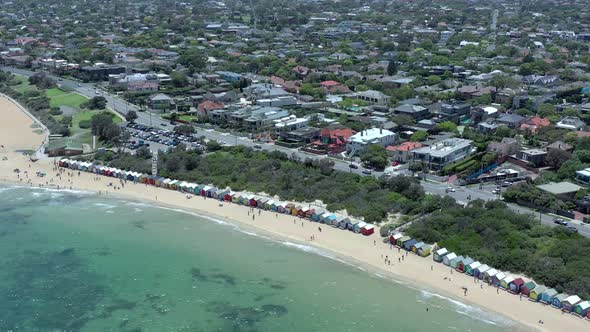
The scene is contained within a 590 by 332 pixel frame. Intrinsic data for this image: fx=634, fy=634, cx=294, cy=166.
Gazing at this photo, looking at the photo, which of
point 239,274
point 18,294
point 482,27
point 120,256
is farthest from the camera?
point 482,27

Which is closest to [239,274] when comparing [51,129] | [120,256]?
[120,256]

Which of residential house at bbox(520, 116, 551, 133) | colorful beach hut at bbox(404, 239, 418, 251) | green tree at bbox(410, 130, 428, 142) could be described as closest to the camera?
colorful beach hut at bbox(404, 239, 418, 251)

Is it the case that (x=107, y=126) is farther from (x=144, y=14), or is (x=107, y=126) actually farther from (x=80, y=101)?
(x=144, y=14)

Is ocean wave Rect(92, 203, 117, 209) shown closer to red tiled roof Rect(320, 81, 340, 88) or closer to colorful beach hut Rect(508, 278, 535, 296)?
colorful beach hut Rect(508, 278, 535, 296)

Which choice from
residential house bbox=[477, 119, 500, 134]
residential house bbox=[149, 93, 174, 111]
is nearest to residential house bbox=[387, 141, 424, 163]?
residential house bbox=[477, 119, 500, 134]

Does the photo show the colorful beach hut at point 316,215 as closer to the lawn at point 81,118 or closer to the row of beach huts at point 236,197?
the row of beach huts at point 236,197

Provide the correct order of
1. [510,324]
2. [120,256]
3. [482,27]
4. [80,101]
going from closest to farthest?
[510,324] → [120,256] → [80,101] → [482,27]
